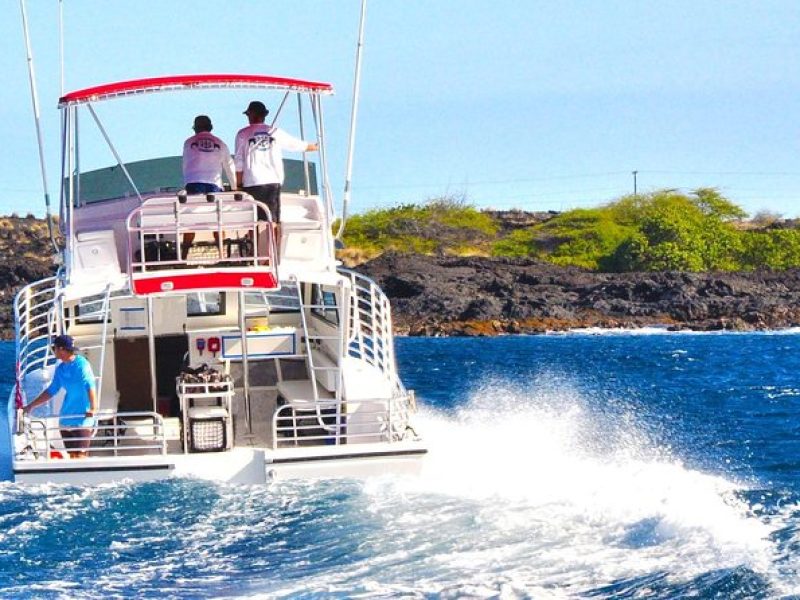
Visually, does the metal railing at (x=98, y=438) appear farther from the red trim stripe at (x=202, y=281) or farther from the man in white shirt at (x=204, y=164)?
the man in white shirt at (x=204, y=164)

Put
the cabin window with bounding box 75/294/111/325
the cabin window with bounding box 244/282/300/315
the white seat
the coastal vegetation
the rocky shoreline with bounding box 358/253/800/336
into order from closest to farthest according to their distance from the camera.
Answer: the white seat, the cabin window with bounding box 75/294/111/325, the cabin window with bounding box 244/282/300/315, the rocky shoreline with bounding box 358/253/800/336, the coastal vegetation

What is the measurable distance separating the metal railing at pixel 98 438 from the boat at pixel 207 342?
0.10 feet

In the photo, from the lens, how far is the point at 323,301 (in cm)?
1886

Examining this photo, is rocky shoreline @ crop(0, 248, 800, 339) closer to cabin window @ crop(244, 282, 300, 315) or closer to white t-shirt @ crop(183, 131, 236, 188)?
cabin window @ crop(244, 282, 300, 315)

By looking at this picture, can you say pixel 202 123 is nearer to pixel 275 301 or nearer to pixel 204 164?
pixel 204 164

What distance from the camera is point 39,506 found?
1346 cm

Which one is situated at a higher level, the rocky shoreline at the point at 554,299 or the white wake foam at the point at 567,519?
the rocky shoreline at the point at 554,299

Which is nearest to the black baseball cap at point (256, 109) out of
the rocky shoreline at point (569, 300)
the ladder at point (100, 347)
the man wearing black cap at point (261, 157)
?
the man wearing black cap at point (261, 157)

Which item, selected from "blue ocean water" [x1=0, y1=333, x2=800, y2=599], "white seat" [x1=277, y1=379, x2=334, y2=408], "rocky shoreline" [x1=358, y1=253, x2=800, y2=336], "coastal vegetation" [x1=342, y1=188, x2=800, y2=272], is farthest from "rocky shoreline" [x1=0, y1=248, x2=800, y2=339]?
"white seat" [x1=277, y1=379, x2=334, y2=408]

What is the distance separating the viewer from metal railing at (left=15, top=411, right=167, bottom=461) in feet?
46.5

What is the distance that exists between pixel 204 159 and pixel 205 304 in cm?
284

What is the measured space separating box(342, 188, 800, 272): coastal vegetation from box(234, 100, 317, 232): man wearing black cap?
59.1 m

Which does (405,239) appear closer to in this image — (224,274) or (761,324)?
(761,324)

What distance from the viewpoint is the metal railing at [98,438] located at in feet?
46.5
